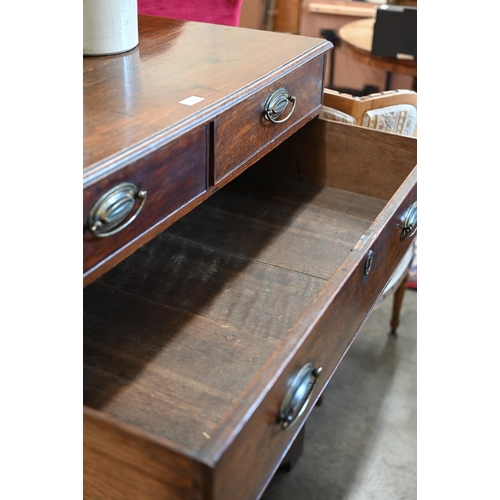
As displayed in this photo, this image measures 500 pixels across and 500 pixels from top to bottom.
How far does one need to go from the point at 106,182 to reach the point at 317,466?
0.75 metres

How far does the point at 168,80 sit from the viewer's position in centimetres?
69

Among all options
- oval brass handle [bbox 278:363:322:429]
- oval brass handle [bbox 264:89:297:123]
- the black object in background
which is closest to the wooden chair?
oval brass handle [bbox 264:89:297:123]

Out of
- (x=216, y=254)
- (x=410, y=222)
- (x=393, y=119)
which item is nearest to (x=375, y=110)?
(x=393, y=119)

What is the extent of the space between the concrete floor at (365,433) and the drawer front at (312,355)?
0.43 meters

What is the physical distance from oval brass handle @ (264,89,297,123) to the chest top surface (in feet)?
0.09

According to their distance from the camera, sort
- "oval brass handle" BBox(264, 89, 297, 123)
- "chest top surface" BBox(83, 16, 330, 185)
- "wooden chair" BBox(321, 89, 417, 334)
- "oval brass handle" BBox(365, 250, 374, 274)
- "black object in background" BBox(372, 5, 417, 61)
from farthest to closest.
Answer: "black object in background" BBox(372, 5, 417, 61), "wooden chair" BBox(321, 89, 417, 334), "oval brass handle" BBox(264, 89, 297, 123), "oval brass handle" BBox(365, 250, 374, 274), "chest top surface" BBox(83, 16, 330, 185)

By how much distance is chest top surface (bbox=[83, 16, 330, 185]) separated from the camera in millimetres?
555

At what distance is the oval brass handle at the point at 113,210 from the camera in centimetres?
51

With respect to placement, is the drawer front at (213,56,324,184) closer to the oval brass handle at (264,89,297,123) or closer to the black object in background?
the oval brass handle at (264,89,297,123)

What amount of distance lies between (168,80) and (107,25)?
11 centimetres

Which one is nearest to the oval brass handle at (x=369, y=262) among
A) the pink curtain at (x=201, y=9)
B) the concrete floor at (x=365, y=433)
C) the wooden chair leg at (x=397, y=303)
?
the concrete floor at (x=365, y=433)
